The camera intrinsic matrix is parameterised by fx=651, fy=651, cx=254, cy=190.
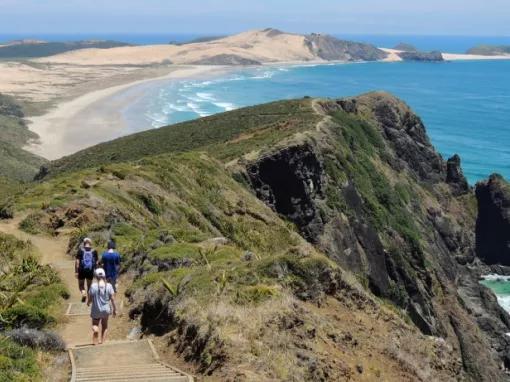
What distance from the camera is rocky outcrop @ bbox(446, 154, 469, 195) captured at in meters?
79.6

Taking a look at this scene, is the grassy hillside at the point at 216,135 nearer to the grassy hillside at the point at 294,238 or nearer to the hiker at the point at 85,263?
the grassy hillside at the point at 294,238

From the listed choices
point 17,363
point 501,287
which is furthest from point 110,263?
point 501,287

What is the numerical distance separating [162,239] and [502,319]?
4172 centimetres

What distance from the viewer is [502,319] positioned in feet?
183

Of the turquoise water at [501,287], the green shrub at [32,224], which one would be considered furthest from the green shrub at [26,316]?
the turquoise water at [501,287]

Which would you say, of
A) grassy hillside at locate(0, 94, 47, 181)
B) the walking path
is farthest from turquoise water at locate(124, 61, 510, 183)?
the walking path

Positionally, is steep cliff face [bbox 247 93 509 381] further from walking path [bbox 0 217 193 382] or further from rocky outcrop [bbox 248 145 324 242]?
walking path [bbox 0 217 193 382]

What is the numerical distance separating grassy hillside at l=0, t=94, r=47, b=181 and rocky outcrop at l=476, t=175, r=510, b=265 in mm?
54122

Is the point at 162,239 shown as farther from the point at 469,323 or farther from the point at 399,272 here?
the point at 469,323

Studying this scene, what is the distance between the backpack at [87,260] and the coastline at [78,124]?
87746 mm

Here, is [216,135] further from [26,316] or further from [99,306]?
[99,306]

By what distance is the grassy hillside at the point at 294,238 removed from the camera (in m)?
14.3

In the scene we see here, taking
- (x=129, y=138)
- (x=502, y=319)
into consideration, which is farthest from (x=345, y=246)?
(x=129, y=138)

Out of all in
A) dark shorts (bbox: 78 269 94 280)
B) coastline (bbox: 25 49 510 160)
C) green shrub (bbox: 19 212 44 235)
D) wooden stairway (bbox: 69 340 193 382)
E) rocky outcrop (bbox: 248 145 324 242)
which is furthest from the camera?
coastline (bbox: 25 49 510 160)
